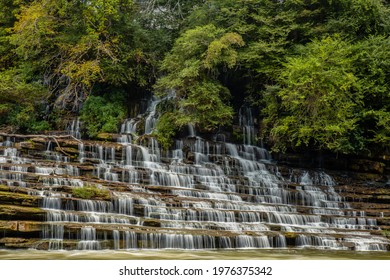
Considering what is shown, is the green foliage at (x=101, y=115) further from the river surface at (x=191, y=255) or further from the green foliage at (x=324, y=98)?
the river surface at (x=191, y=255)

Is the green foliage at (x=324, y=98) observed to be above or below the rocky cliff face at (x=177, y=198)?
above

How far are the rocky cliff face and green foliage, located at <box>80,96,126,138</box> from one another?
4.26ft

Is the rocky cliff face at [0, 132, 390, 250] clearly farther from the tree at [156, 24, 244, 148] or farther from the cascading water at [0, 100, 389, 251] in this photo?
the tree at [156, 24, 244, 148]

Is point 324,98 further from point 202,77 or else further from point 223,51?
point 202,77

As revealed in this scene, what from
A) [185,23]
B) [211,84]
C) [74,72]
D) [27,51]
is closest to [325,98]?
[211,84]

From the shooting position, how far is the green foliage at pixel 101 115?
22828 mm

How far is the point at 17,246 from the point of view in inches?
428

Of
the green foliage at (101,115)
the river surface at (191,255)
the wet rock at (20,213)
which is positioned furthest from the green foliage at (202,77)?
the wet rock at (20,213)

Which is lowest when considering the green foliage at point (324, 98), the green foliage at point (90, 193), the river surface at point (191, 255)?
the river surface at point (191, 255)

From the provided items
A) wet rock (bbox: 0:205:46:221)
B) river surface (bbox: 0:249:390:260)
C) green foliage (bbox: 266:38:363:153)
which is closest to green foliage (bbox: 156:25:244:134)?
green foliage (bbox: 266:38:363:153)

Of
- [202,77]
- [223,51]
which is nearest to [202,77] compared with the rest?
[202,77]

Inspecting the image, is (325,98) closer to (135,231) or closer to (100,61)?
(135,231)

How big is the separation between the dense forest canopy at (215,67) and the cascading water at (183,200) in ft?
6.07

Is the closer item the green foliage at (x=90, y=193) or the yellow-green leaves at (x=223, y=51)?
the green foliage at (x=90, y=193)
